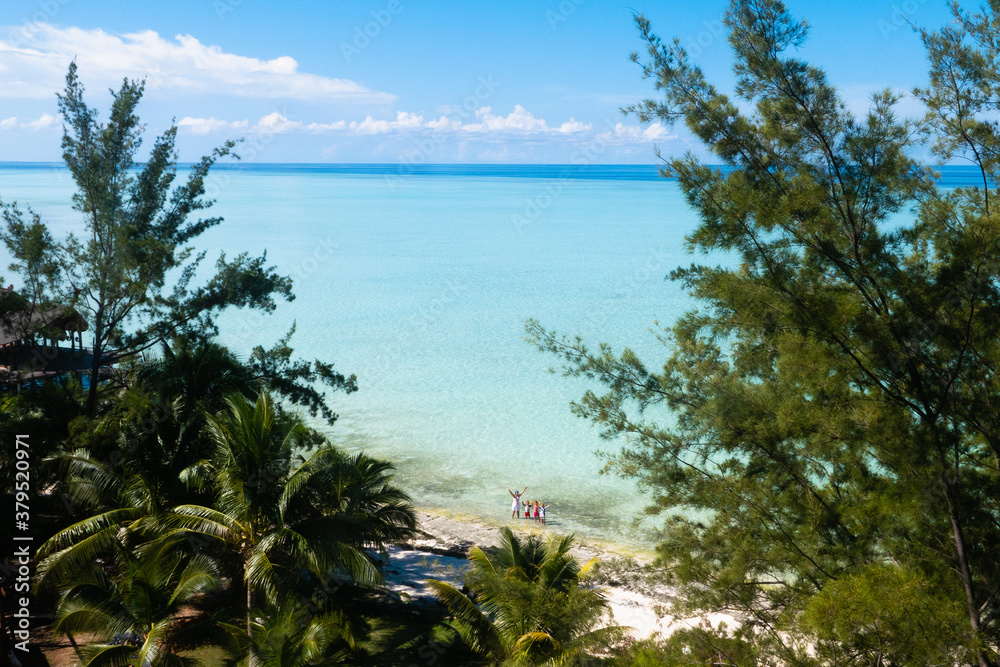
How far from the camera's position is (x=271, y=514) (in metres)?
8.89

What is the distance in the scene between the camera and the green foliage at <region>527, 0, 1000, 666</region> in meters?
5.96

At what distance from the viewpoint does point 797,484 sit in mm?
7156

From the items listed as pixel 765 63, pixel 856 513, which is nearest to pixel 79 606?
pixel 856 513

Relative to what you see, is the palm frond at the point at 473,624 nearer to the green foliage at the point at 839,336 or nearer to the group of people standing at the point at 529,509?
the green foliage at the point at 839,336

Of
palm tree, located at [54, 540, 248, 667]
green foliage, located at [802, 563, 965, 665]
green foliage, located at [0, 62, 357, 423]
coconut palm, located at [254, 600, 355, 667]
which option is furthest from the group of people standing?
green foliage, located at [802, 563, 965, 665]

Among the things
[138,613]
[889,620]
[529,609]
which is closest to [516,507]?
[529,609]

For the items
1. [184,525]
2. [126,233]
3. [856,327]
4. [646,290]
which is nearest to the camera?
[856,327]

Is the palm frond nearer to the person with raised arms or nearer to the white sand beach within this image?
the white sand beach

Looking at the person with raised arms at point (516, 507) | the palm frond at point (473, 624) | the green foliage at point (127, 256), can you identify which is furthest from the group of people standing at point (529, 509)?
the palm frond at point (473, 624)

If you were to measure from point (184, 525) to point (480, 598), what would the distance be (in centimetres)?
384

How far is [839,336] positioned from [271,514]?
6.85 metres

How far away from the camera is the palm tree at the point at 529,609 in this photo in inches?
320

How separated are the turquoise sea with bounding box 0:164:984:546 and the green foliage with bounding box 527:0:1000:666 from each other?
1.98 meters

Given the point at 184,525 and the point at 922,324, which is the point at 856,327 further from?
the point at 184,525
